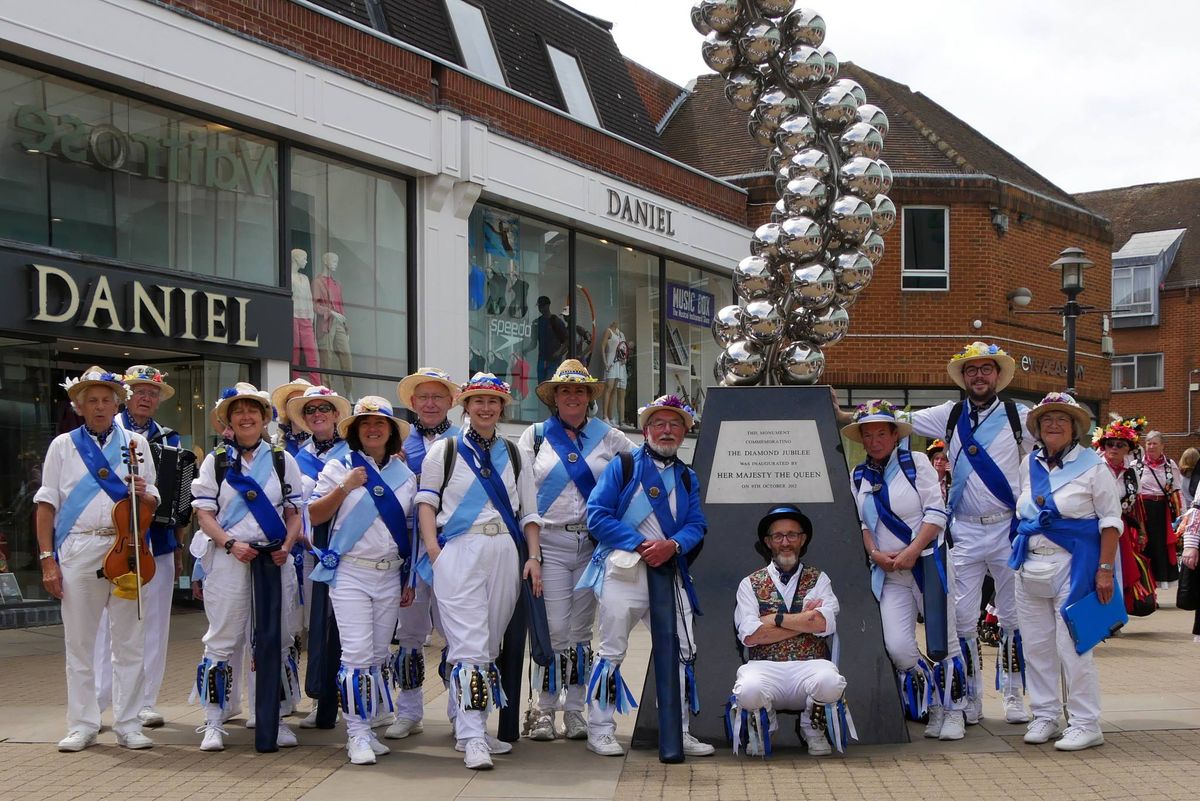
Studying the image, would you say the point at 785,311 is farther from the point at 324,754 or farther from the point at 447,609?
the point at 324,754

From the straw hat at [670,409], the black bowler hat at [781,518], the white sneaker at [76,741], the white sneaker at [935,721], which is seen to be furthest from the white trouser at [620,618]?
the white sneaker at [76,741]

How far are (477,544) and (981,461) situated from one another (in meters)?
3.11

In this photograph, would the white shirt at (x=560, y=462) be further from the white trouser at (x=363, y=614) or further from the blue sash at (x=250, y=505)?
the blue sash at (x=250, y=505)

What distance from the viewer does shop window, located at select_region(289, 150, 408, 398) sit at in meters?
14.0

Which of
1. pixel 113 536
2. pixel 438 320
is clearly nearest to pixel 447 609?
pixel 113 536

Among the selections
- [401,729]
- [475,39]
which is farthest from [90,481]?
[475,39]

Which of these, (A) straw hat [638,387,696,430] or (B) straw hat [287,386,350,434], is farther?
(B) straw hat [287,386,350,434]

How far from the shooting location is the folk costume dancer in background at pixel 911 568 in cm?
714

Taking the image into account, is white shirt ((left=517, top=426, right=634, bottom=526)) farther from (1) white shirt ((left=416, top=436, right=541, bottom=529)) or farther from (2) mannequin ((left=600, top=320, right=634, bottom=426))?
(2) mannequin ((left=600, top=320, right=634, bottom=426))

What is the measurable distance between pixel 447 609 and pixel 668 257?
A: 14394 mm

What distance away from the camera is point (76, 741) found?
6906 mm

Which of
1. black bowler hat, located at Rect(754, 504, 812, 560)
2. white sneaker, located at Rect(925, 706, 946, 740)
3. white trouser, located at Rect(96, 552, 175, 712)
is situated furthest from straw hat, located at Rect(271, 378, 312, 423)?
white sneaker, located at Rect(925, 706, 946, 740)

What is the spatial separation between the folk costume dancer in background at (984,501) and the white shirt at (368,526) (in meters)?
3.27

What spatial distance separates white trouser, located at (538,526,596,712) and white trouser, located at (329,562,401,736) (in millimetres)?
851
